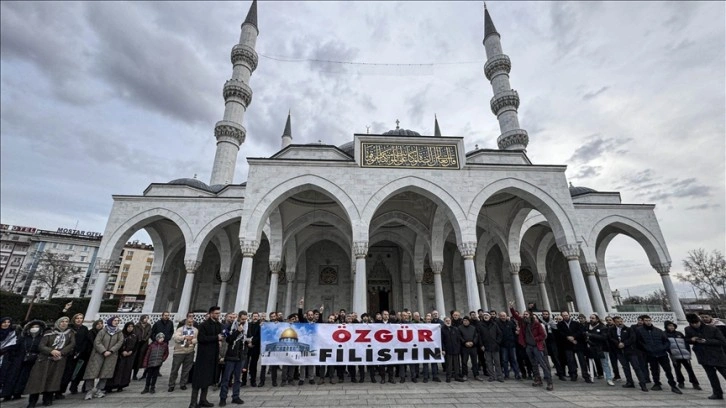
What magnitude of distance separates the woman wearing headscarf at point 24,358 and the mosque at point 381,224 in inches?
185

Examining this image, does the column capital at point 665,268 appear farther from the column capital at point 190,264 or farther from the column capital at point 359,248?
the column capital at point 190,264

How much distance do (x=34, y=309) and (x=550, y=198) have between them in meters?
26.5

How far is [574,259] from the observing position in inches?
397

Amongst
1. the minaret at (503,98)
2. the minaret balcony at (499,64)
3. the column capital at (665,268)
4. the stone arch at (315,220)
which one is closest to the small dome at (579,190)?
the minaret at (503,98)

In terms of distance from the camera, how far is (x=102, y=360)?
462cm

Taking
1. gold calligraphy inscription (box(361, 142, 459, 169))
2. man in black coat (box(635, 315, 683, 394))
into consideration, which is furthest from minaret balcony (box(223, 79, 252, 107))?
man in black coat (box(635, 315, 683, 394))

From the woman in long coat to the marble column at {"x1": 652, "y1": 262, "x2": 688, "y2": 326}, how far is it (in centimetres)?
1755

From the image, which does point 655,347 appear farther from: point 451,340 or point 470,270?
point 470,270

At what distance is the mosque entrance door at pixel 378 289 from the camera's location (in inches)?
657

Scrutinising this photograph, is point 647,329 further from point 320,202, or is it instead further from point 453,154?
point 320,202

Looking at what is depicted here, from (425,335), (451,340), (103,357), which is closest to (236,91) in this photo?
(103,357)

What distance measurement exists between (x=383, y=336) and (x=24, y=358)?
525 cm

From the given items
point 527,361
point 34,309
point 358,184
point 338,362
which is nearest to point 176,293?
point 34,309

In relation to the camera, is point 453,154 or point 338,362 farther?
point 453,154
